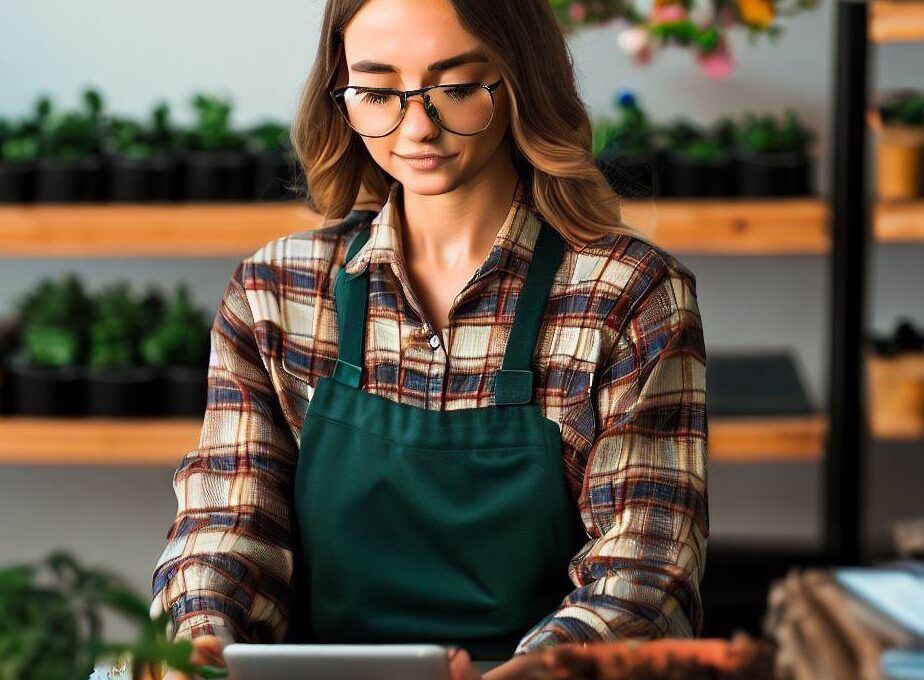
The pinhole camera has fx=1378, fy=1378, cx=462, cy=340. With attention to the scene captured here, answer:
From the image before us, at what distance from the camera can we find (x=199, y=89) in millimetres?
3188

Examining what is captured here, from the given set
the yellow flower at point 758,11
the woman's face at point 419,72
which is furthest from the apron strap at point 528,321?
the yellow flower at point 758,11

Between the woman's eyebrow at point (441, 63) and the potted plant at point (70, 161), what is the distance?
1707 mm

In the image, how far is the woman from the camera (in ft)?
4.26

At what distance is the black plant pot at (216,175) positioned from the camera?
112 inches

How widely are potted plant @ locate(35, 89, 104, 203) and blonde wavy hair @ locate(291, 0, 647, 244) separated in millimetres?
1483

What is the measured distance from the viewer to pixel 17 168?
9.39 feet

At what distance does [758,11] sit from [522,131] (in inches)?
58.9

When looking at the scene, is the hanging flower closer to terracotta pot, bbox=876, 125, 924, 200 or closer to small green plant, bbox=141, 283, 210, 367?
terracotta pot, bbox=876, 125, 924, 200

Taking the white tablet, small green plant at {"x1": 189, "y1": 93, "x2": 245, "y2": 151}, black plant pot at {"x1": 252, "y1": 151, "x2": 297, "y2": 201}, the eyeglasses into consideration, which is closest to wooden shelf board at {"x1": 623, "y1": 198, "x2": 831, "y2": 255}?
black plant pot at {"x1": 252, "y1": 151, "x2": 297, "y2": 201}

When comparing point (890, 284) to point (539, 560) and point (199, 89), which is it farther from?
point (539, 560)

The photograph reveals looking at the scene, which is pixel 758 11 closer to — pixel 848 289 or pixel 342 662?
pixel 848 289

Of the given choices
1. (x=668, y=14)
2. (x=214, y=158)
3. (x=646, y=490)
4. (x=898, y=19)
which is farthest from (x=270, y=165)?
(x=646, y=490)

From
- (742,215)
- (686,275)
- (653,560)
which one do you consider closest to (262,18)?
(742,215)

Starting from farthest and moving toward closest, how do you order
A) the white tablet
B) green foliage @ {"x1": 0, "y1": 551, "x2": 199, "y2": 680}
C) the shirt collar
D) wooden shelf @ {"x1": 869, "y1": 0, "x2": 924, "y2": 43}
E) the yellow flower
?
the yellow flower → wooden shelf @ {"x1": 869, "y1": 0, "x2": 924, "y2": 43} → the shirt collar → the white tablet → green foliage @ {"x1": 0, "y1": 551, "x2": 199, "y2": 680}
